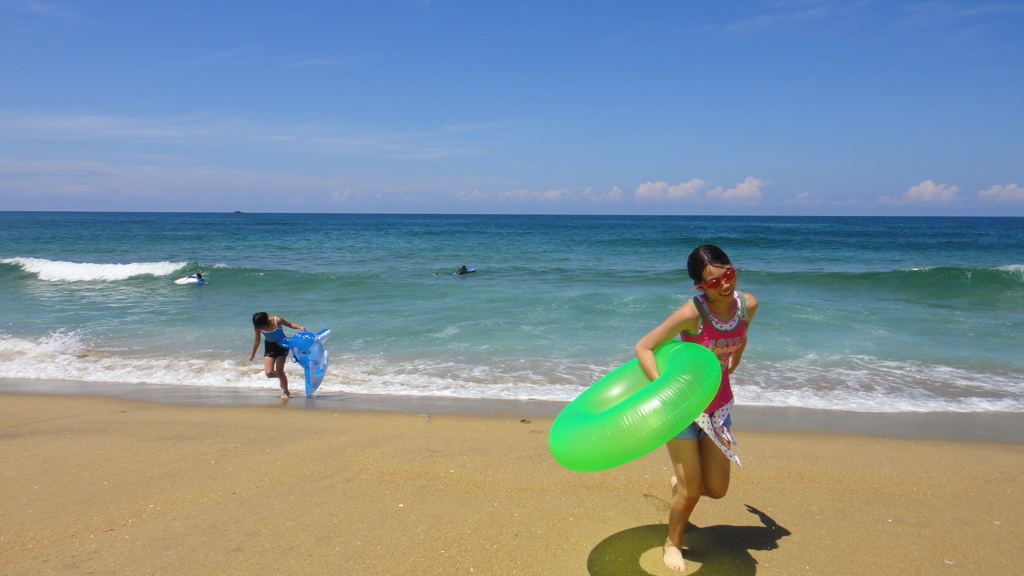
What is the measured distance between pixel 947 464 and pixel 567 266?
61.5 feet

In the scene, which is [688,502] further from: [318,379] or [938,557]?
[318,379]

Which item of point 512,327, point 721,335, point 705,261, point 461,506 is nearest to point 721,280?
point 705,261

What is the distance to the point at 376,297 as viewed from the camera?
14.7 m

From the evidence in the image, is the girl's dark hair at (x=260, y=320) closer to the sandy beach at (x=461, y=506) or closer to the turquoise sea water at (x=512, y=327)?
the turquoise sea water at (x=512, y=327)

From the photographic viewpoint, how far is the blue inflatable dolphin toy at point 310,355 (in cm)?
697

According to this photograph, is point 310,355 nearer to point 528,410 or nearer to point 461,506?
point 528,410

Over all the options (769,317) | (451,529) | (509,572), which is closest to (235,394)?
(451,529)

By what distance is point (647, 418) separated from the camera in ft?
8.04

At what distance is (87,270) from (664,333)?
80.2 feet

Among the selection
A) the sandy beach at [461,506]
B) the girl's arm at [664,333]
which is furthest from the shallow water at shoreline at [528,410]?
the girl's arm at [664,333]

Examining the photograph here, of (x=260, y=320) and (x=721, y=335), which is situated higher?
(x=721, y=335)

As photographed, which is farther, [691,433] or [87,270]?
[87,270]

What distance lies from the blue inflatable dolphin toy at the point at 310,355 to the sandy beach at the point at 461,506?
155 centimetres

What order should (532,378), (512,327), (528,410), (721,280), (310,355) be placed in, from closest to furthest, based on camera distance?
(721,280), (528,410), (310,355), (532,378), (512,327)
